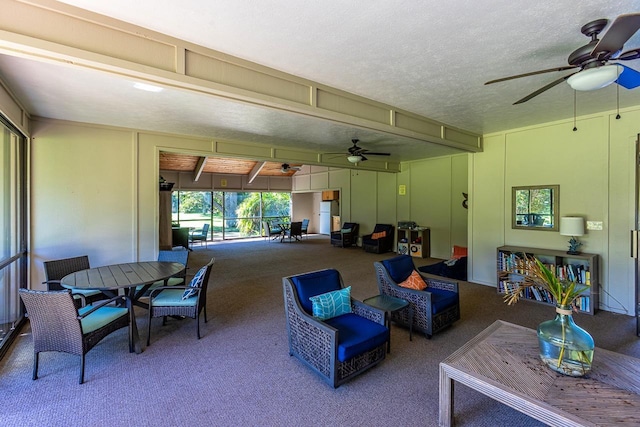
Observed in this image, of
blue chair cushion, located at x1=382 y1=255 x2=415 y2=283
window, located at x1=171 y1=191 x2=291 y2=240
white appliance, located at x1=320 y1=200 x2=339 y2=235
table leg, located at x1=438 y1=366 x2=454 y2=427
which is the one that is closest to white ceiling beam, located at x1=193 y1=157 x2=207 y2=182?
window, located at x1=171 y1=191 x2=291 y2=240

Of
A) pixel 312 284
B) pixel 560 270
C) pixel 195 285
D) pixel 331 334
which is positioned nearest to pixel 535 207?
pixel 560 270

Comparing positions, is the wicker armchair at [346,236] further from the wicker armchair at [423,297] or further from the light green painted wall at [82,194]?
the light green painted wall at [82,194]

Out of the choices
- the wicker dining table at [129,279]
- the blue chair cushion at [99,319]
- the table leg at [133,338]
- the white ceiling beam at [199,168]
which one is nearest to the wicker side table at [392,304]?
the wicker dining table at [129,279]

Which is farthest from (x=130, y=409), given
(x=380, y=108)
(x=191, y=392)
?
(x=380, y=108)

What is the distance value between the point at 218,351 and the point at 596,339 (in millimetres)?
4169

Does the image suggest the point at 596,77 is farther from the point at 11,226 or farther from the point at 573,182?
the point at 11,226

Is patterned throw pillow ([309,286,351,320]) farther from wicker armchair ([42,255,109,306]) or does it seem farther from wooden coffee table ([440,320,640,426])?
wicker armchair ([42,255,109,306])

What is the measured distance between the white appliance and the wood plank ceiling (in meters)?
2.14

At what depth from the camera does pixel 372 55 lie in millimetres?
2436

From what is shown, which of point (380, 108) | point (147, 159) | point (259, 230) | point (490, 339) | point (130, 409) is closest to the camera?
point (130, 409)

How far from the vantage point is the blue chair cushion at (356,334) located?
7.56ft

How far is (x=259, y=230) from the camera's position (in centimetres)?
1292

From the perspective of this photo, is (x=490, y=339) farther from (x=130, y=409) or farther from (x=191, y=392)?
(x=130, y=409)

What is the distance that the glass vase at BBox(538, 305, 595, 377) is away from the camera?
1.80m
